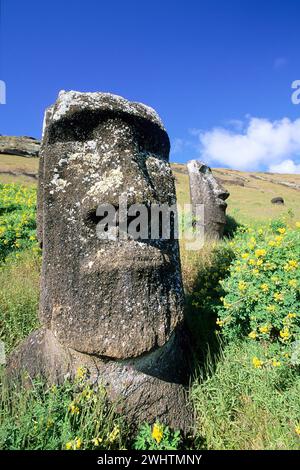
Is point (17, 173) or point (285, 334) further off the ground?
point (17, 173)

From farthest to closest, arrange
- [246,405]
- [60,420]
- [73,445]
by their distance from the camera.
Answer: [246,405] → [60,420] → [73,445]

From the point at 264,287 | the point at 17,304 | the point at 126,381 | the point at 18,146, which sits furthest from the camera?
the point at 18,146

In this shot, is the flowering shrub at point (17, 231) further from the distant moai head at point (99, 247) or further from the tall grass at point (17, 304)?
the distant moai head at point (99, 247)

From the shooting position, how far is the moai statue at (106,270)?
248 centimetres

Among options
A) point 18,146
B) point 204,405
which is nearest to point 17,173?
point 18,146

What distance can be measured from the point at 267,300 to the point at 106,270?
1.59 m

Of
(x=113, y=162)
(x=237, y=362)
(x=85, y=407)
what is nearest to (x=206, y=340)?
(x=237, y=362)

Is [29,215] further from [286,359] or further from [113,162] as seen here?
[286,359]

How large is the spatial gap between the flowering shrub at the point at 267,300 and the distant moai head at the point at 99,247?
2.93 feet

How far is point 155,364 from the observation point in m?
2.75

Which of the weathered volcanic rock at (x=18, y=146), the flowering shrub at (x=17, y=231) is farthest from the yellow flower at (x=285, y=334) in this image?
the weathered volcanic rock at (x=18, y=146)

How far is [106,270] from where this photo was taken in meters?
2.47

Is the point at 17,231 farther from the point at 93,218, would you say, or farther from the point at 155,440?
the point at 155,440
